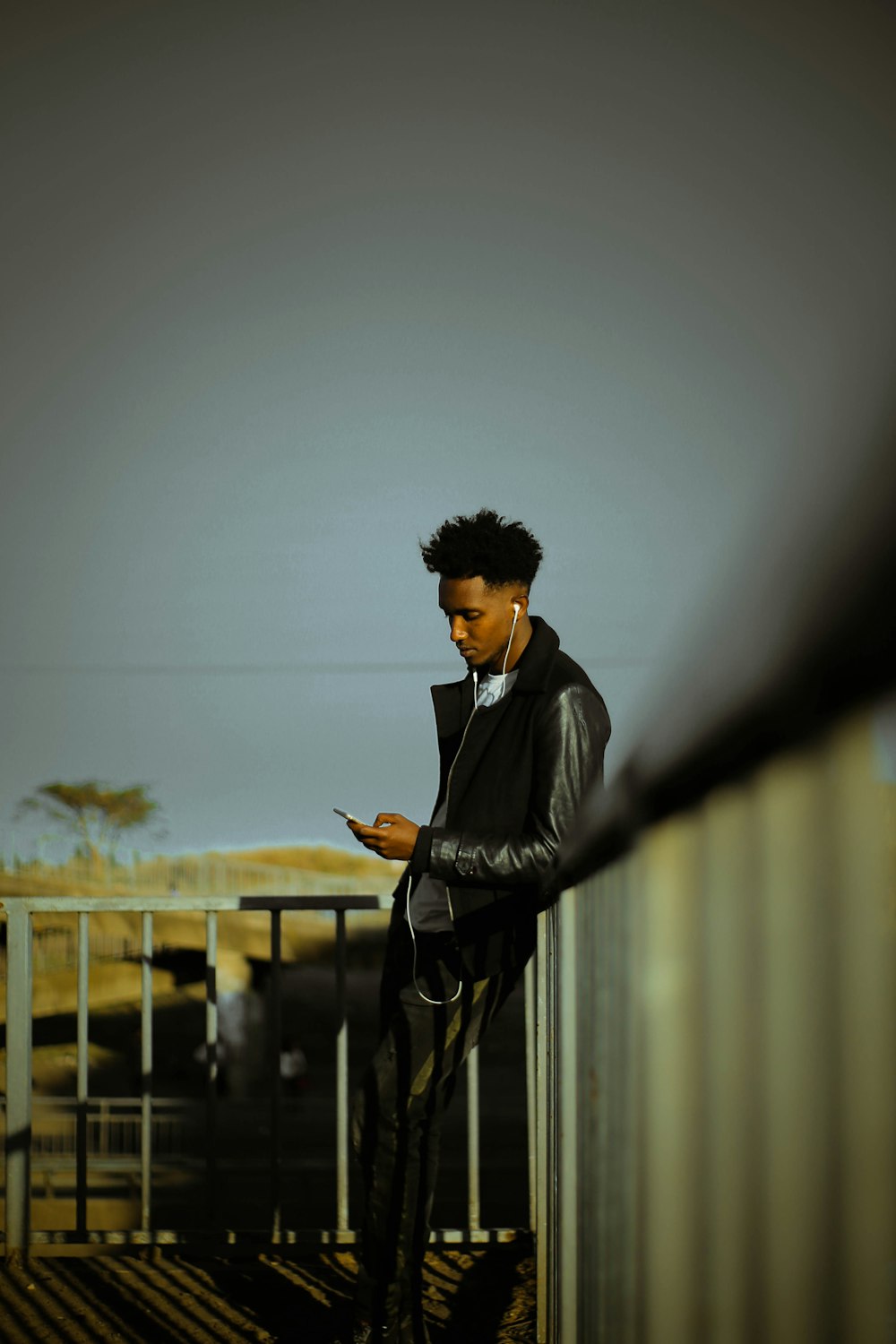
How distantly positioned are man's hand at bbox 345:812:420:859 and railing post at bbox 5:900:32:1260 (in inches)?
61.8

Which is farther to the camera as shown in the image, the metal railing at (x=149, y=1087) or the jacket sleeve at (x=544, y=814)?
the metal railing at (x=149, y=1087)

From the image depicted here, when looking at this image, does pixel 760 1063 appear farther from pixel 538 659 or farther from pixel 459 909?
pixel 538 659

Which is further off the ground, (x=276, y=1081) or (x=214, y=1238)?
(x=276, y=1081)

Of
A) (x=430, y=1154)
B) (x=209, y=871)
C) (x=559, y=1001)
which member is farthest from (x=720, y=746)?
(x=209, y=871)

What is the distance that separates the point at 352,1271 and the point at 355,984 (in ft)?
→ 173

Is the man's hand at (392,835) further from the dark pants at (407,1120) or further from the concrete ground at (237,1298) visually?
the concrete ground at (237,1298)

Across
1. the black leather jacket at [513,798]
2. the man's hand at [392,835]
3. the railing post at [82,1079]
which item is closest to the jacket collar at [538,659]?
the black leather jacket at [513,798]

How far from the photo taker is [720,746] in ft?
3.28

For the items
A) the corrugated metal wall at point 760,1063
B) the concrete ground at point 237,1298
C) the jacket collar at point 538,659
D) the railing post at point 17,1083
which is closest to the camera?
the corrugated metal wall at point 760,1063

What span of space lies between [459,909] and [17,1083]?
1827 mm

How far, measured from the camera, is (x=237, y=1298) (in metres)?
3.66

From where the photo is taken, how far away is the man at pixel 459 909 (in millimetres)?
2863

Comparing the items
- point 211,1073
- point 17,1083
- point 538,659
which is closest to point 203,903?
point 211,1073

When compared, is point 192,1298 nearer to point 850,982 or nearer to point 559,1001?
point 559,1001
